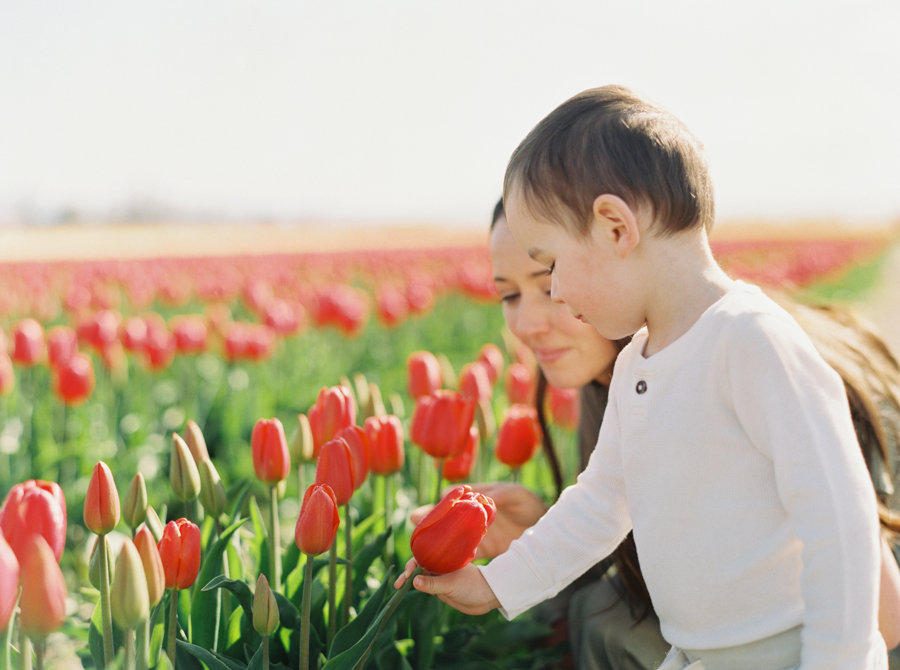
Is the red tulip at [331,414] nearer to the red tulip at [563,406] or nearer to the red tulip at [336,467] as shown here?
the red tulip at [336,467]

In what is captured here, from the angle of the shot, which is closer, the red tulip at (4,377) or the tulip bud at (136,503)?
the tulip bud at (136,503)

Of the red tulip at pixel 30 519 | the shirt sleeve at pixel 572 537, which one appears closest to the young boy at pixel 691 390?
the shirt sleeve at pixel 572 537

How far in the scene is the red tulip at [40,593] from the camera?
3.34 ft

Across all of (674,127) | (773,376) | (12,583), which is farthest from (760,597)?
(12,583)

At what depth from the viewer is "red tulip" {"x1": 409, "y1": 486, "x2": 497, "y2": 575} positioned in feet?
4.54

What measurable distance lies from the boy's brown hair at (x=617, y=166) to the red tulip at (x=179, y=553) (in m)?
0.84

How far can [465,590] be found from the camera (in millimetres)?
1614

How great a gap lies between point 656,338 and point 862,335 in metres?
1.22

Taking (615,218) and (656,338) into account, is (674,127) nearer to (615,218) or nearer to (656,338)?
(615,218)

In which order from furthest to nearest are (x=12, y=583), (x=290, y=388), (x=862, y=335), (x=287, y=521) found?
(x=290, y=388), (x=287, y=521), (x=862, y=335), (x=12, y=583)

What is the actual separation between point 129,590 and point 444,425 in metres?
1.03

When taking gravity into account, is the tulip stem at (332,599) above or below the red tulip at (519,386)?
above

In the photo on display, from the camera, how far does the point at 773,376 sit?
1.23m

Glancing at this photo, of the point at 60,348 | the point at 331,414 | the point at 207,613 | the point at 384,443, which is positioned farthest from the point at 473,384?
the point at 60,348
